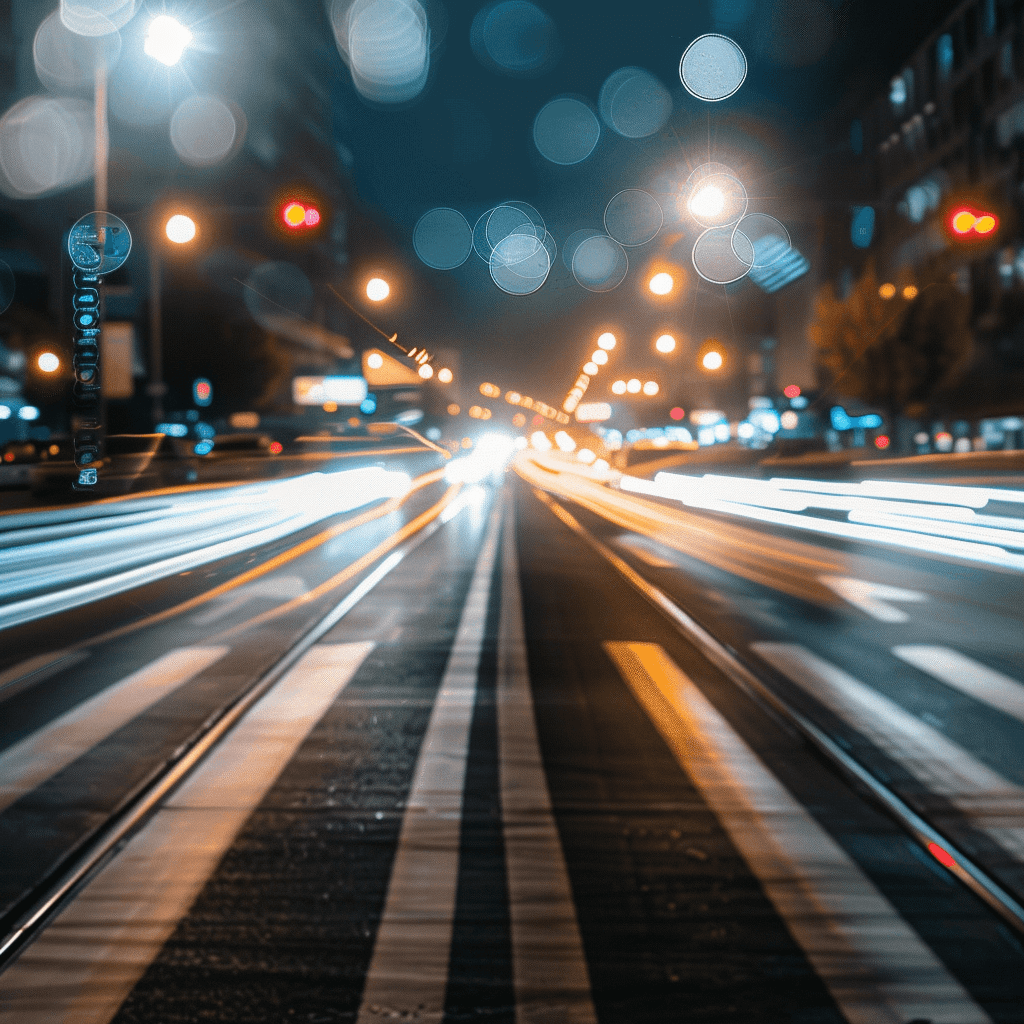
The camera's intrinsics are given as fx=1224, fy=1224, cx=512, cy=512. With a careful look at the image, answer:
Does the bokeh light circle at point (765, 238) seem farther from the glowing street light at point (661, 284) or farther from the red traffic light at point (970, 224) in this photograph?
the red traffic light at point (970, 224)

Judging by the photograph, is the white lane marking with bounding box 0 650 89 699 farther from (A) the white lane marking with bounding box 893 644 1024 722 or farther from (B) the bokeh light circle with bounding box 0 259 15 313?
(B) the bokeh light circle with bounding box 0 259 15 313

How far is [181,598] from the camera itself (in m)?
13.4

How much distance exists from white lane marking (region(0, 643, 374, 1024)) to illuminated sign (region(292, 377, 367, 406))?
6305 cm

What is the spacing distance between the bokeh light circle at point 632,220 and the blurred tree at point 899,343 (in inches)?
421

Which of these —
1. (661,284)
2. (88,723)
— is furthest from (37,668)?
(661,284)

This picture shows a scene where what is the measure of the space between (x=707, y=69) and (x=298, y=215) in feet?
67.4

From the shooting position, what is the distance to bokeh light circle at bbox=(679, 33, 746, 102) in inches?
1196

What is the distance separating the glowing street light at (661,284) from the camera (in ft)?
65.3

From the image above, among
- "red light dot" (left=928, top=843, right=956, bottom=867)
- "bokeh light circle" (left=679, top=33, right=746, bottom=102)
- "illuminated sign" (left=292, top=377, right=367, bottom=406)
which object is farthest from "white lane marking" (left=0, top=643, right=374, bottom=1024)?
"illuminated sign" (left=292, top=377, right=367, bottom=406)

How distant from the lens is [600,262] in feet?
184

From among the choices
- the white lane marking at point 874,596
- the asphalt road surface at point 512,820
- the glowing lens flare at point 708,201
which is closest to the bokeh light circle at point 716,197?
the glowing lens flare at point 708,201

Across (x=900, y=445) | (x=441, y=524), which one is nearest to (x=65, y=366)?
(x=441, y=524)

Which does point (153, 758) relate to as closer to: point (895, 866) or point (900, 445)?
point (895, 866)

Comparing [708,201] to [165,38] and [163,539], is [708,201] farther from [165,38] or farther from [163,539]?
[163,539]
